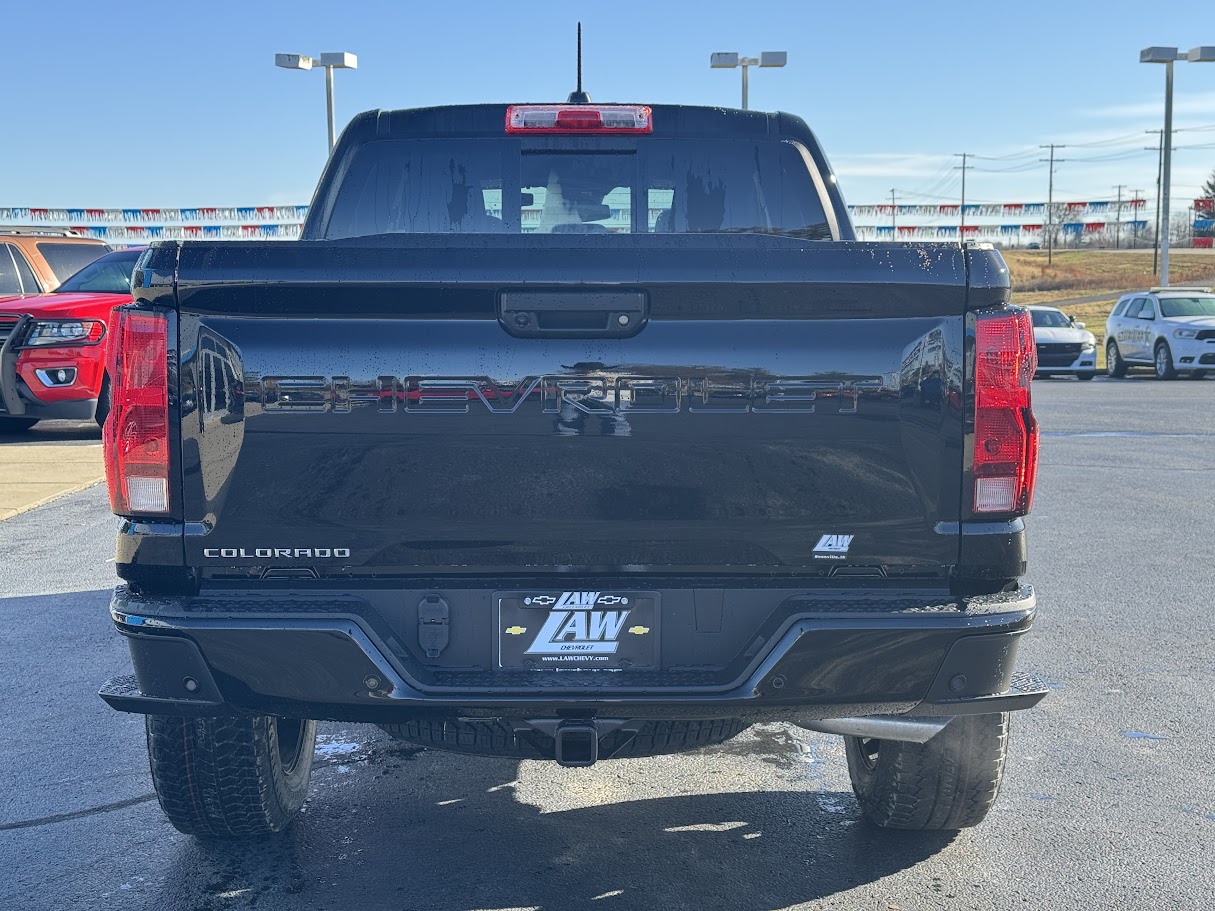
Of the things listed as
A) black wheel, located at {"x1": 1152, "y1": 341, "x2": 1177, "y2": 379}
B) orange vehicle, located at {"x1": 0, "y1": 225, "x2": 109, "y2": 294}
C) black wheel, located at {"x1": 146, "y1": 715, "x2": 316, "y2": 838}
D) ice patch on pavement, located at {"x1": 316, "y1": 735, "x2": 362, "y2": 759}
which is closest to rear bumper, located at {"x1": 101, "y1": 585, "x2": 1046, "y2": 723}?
black wheel, located at {"x1": 146, "y1": 715, "x2": 316, "y2": 838}

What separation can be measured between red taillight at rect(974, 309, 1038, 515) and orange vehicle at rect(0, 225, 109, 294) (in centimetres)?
1415

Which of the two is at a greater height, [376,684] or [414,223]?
[414,223]

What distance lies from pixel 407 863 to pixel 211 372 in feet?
4.92

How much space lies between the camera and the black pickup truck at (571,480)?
2.81 metres

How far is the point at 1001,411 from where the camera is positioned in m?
2.86

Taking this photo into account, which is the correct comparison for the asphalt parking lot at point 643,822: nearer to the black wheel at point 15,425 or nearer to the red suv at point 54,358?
the red suv at point 54,358

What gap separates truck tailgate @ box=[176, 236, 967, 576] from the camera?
2.80m

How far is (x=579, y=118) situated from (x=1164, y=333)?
22.8 metres

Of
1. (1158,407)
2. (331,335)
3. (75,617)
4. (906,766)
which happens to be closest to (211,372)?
(331,335)

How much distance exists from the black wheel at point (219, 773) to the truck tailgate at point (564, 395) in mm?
715

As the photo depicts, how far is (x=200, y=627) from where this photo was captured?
2844mm

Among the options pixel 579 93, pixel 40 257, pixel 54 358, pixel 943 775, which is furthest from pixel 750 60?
pixel 943 775

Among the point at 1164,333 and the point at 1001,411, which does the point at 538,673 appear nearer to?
the point at 1001,411

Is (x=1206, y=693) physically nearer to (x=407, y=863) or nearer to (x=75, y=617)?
(x=407, y=863)
